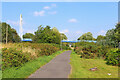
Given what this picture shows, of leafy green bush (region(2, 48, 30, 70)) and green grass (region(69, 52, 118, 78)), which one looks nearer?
green grass (region(69, 52, 118, 78))

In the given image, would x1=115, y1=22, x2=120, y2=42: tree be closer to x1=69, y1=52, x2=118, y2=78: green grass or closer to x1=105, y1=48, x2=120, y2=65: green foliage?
x1=105, y1=48, x2=120, y2=65: green foliage

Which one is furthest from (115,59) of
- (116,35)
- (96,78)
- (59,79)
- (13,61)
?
(116,35)

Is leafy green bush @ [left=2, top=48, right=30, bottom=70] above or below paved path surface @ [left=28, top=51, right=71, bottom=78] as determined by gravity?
above

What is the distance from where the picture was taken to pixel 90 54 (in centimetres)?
1964

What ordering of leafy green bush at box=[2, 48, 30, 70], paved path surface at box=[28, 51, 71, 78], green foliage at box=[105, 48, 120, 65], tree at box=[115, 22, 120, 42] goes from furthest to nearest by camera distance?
tree at box=[115, 22, 120, 42], green foliage at box=[105, 48, 120, 65], leafy green bush at box=[2, 48, 30, 70], paved path surface at box=[28, 51, 71, 78]

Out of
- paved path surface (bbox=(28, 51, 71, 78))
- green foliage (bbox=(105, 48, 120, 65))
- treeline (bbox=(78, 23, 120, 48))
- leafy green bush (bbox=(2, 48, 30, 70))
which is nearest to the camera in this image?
paved path surface (bbox=(28, 51, 71, 78))

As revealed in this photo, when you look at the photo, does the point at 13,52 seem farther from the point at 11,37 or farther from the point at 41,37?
the point at 11,37

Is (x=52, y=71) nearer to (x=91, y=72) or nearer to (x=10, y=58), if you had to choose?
(x=91, y=72)

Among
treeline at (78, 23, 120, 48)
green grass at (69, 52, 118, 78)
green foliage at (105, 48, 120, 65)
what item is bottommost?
green grass at (69, 52, 118, 78)

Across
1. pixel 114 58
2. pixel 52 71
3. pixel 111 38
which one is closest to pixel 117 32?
pixel 111 38

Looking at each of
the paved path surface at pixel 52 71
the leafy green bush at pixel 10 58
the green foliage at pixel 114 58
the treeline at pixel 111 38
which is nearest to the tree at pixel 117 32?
the treeline at pixel 111 38

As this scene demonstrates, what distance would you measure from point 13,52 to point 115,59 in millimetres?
8307

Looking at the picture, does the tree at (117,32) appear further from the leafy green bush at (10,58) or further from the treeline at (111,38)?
the leafy green bush at (10,58)

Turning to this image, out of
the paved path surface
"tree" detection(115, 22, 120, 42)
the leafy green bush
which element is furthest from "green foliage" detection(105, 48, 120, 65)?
"tree" detection(115, 22, 120, 42)
